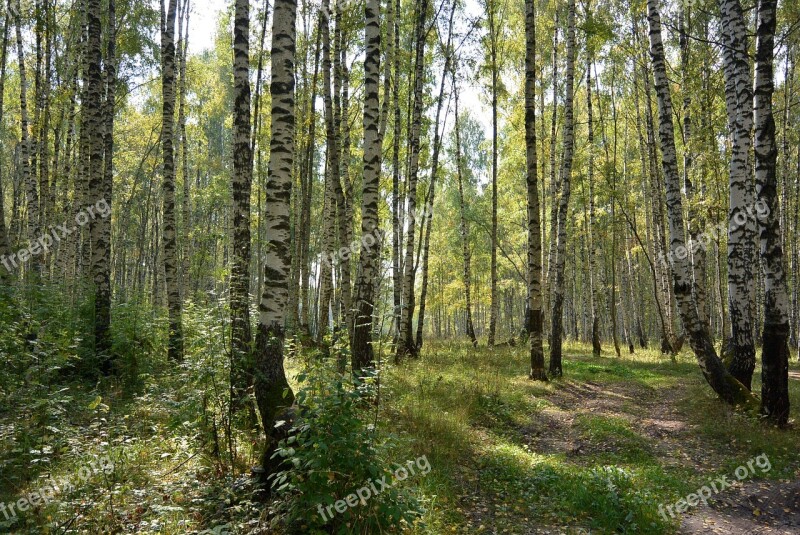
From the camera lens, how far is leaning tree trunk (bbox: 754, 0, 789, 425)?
7.35 meters

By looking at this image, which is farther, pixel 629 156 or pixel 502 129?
pixel 629 156

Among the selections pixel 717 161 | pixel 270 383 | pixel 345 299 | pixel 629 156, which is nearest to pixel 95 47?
pixel 345 299

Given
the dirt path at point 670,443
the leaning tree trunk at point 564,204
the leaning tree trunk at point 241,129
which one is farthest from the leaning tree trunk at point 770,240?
the leaning tree trunk at point 241,129

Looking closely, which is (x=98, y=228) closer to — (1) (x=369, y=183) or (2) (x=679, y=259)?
(1) (x=369, y=183)

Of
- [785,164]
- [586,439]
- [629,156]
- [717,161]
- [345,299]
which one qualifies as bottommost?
[586,439]

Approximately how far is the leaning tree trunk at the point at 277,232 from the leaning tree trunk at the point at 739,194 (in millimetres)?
7704

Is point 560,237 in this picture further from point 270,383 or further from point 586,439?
point 270,383

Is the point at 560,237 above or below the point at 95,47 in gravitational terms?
below

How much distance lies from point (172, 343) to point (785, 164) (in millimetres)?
21993

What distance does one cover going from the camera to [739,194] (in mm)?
8289

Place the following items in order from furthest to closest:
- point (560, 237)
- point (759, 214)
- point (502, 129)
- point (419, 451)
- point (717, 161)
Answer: point (502, 129) → point (560, 237) → point (717, 161) → point (759, 214) → point (419, 451)

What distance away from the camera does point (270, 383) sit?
5.54 meters

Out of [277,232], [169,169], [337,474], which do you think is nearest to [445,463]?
[337,474]

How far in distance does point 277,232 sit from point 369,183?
298 centimetres
